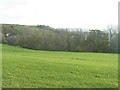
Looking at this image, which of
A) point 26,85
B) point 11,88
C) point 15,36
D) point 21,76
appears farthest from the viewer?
point 15,36

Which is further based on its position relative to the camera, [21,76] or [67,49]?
[67,49]

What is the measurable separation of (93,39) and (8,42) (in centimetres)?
1970

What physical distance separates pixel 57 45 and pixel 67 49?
104 inches

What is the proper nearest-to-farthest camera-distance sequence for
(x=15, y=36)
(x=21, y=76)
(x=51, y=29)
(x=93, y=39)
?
(x=21, y=76)
(x=93, y=39)
(x=15, y=36)
(x=51, y=29)

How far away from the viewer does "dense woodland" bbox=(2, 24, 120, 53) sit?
184 feet

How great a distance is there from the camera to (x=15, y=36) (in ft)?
197

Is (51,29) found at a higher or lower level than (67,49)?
higher

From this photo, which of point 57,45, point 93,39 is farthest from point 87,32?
point 57,45

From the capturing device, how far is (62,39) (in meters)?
58.6

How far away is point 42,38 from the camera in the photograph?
191 ft

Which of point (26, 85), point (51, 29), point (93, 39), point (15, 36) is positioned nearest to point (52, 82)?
point (26, 85)

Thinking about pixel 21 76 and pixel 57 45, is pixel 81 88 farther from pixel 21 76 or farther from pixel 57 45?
pixel 57 45

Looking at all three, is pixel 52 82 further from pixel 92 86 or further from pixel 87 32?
pixel 87 32

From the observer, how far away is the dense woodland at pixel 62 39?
56.2m
